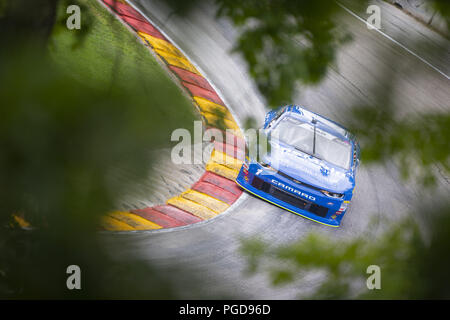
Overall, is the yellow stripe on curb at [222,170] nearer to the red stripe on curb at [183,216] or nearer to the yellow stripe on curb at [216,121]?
the red stripe on curb at [183,216]

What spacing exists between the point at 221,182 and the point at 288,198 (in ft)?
4.98

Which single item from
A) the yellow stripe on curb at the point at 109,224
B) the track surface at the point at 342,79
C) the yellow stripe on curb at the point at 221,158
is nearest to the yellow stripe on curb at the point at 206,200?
the yellow stripe on curb at the point at 221,158

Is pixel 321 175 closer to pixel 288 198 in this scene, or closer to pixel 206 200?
pixel 288 198

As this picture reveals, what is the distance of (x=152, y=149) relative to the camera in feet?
3.51

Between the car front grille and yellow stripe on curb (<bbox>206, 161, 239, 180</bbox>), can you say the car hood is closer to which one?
the car front grille

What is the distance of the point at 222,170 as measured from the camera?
8.70 m

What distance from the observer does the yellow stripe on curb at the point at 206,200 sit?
7.55 m

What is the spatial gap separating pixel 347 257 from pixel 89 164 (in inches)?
27.9

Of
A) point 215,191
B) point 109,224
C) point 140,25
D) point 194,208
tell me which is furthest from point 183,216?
point 109,224

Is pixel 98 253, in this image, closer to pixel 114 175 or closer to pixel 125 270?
pixel 125 270

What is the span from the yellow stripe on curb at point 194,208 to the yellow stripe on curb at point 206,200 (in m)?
0.09

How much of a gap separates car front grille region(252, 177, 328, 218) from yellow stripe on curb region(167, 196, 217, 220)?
2.70ft

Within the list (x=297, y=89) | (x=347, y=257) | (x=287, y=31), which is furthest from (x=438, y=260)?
(x=287, y=31)

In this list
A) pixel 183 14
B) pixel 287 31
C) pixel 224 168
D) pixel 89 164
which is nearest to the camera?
pixel 89 164
